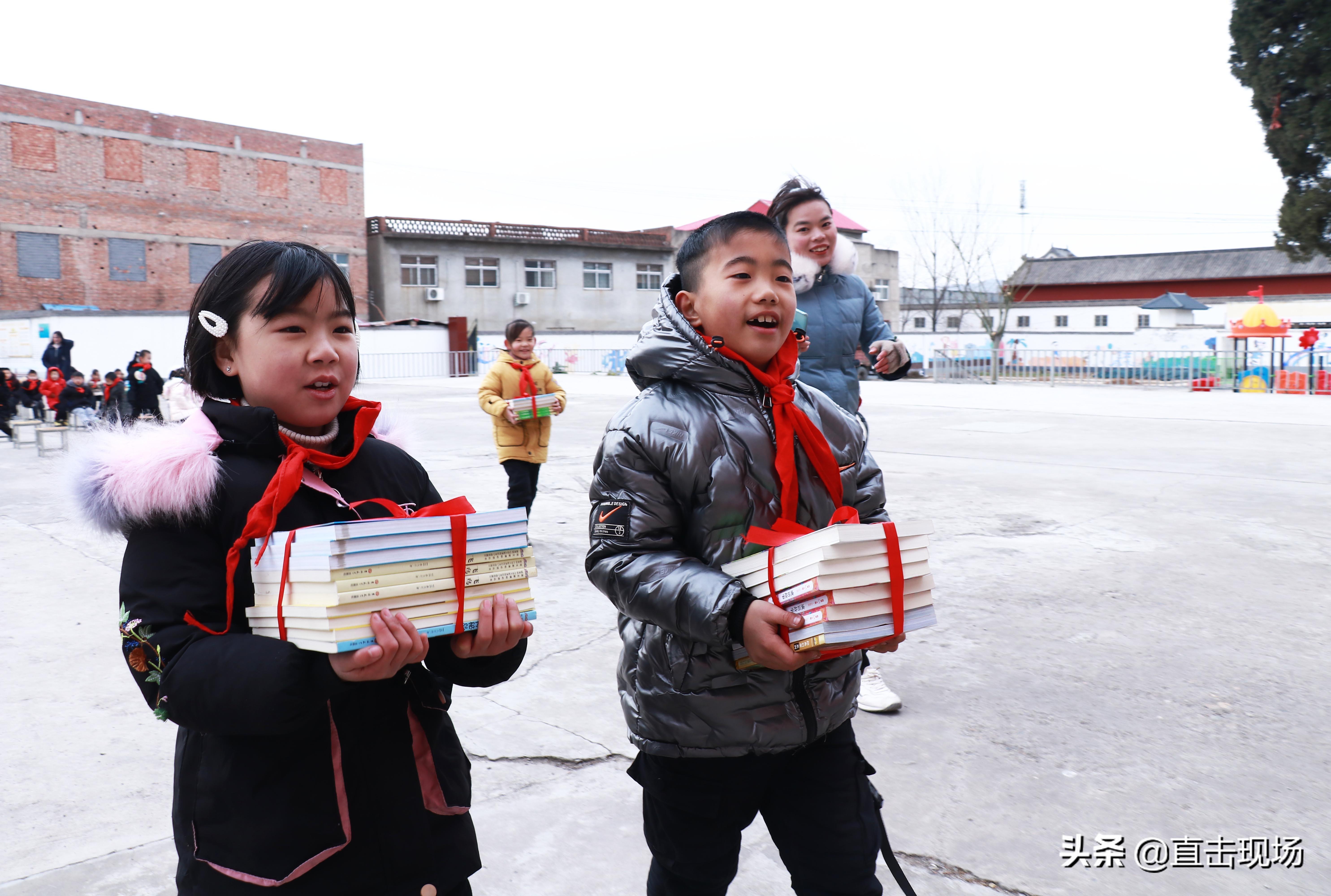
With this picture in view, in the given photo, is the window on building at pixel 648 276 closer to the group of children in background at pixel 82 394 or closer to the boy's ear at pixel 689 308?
the group of children in background at pixel 82 394

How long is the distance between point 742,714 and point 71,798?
2.41m

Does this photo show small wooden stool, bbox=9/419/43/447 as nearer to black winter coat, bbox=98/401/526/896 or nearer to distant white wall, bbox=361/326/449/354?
black winter coat, bbox=98/401/526/896

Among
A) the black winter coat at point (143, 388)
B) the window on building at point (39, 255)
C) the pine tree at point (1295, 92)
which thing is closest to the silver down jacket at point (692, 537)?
the black winter coat at point (143, 388)

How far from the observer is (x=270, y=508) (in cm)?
143

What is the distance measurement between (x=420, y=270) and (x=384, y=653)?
42.9m

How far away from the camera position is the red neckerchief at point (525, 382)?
263 inches

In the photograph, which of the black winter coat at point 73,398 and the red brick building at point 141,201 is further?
the red brick building at point 141,201

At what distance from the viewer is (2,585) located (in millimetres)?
5684

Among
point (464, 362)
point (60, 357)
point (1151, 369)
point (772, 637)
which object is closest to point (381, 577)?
point (772, 637)

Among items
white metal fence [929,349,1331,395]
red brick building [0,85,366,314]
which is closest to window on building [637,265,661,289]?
red brick building [0,85,366,314]

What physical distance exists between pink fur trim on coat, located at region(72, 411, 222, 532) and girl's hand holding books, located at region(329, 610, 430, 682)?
32cm

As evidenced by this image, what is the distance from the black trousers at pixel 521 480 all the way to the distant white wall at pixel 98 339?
2252 centimetres

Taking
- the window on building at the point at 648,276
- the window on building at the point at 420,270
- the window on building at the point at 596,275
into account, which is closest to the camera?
the window on building at the point at 420,270

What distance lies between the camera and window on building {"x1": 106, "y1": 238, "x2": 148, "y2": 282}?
116 feet
